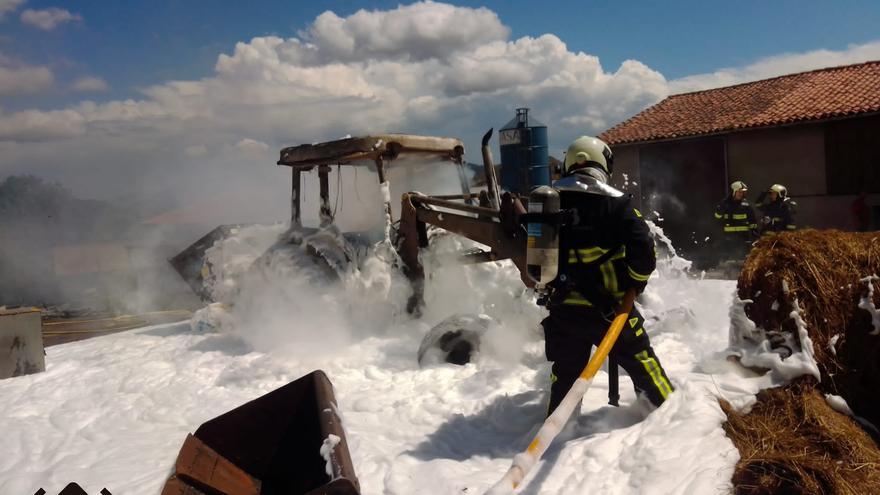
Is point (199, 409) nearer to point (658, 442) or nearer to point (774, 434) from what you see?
point (658, 442)

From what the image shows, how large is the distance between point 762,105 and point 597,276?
18246 millimetres

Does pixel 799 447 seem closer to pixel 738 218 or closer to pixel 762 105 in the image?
pixel 738 218

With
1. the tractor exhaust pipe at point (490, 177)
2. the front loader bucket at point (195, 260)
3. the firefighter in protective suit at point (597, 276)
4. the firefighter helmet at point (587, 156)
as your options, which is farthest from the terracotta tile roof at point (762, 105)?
the firefighter in protective suit at point (597, 276)

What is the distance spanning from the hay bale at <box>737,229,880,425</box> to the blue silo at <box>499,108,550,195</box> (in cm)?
964

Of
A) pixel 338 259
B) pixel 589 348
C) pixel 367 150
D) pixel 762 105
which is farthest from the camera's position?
pixel 762 105

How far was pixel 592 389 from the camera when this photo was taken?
451 centimetres

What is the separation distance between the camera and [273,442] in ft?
12.2

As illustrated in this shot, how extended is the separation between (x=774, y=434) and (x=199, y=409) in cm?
422

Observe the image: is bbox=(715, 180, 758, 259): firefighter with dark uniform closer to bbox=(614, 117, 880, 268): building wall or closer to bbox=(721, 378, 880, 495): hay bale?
bbox=(614, 117, 880, 268): building wall

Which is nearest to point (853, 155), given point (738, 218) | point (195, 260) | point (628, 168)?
point (628, 168)

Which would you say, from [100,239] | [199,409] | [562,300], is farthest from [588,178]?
[100,239]

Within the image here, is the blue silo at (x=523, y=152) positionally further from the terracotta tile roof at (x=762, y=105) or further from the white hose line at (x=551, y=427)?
the white hose line at (x=551, y=427)

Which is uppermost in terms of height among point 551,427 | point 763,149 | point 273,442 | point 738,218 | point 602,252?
point 763,149

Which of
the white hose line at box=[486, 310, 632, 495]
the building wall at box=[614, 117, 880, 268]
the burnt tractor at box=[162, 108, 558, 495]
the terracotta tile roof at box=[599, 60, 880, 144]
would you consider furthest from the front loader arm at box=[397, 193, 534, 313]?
the terracotta tile roof at box=[599, 60, 880, 144]
